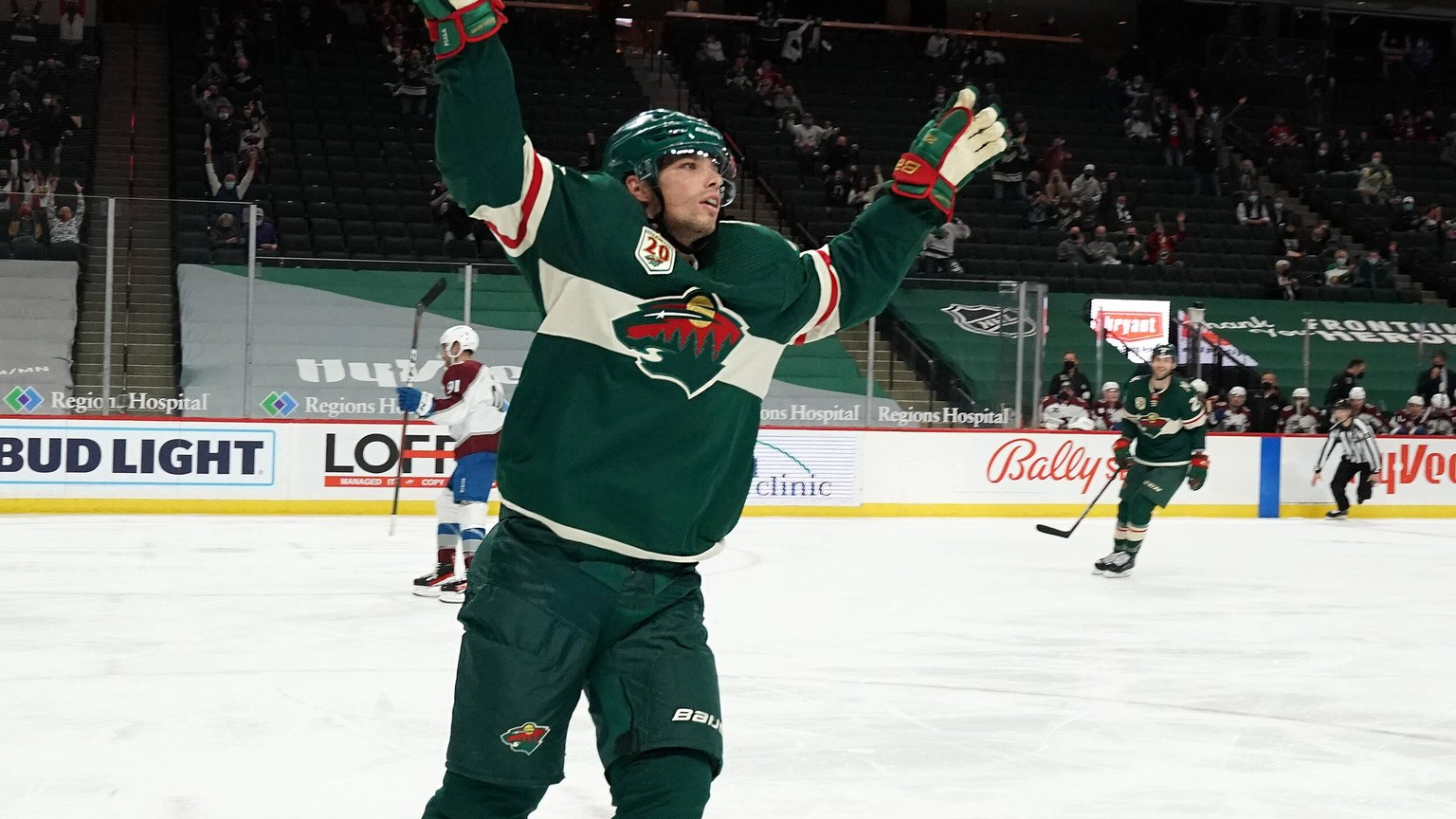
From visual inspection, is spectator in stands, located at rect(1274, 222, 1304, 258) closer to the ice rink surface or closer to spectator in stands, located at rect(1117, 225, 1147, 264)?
spectator in stands, located at rect(1117, 225, 1147, 264)

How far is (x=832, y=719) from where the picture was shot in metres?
4.80

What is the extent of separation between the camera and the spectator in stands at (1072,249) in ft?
59.6

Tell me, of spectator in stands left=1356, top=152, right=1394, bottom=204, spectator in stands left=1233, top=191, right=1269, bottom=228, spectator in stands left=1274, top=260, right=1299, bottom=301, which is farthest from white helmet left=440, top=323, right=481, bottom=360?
spectator in stands left=1356, top=152, right=1394, bottom=204

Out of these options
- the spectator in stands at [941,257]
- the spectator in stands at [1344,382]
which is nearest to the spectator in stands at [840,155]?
the spectator in stands at [941,257]

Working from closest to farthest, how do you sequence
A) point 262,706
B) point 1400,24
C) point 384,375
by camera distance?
point 262,706 < point 384,375 < point 1400,24

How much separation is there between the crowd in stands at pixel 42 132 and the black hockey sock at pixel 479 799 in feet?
34.5

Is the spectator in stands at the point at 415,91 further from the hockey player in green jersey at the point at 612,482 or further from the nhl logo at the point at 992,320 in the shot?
the hockey player in green jersey at the point at 612,482

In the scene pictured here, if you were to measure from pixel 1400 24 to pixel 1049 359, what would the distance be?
16302 millimetres

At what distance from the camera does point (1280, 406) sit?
15.3m

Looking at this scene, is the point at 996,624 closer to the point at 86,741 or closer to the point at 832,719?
the point at 832,719

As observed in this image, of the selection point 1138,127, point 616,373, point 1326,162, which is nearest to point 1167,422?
point 616,373

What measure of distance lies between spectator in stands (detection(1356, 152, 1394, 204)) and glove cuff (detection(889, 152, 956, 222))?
2131cm

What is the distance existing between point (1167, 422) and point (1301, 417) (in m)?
6.47

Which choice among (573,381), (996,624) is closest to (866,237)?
(573,381)
